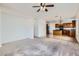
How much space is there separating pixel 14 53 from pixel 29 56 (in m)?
0.28

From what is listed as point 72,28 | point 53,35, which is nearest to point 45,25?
point 53,35

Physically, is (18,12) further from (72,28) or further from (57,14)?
(72,28)

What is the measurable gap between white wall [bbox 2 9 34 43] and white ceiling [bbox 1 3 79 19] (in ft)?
0.38

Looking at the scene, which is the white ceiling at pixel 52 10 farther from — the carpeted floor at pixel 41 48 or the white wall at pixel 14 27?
the carpeted floor at pixel 41 48

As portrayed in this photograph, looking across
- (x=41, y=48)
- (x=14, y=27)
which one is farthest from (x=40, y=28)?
(x=14, y=27)

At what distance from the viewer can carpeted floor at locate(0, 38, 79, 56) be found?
6.45 feet

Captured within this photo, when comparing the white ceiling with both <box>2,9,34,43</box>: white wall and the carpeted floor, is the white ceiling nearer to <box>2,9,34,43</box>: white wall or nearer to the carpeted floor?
<box>2,9,34,43</box>: white wall

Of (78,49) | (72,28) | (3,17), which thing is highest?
(3,17)

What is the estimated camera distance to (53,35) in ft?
6.75

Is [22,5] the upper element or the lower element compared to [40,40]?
upper

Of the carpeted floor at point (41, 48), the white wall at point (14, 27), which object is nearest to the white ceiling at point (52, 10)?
the white wall at point (14, 27)

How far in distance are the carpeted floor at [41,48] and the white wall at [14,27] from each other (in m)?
0.11

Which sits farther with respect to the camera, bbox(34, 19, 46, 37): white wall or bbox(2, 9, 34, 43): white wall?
bbox(34, 19, 46, 37): white wall

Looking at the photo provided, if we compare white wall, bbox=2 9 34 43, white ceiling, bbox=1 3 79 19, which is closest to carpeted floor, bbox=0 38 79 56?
white wall, bbox=2 9 34 43
